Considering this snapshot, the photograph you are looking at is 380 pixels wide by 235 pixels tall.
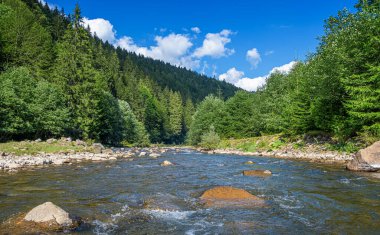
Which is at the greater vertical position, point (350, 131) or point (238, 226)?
point (350, 131)

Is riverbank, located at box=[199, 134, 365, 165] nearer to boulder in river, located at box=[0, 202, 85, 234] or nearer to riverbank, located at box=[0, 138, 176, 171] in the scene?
riverbank, located at box=[0, 138, 176, 171]

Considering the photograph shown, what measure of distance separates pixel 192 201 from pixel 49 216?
5.04 m

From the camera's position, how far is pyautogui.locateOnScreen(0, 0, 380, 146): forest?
90.6 ft

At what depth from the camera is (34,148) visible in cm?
2936

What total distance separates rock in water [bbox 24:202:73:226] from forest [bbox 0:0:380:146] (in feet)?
76.1

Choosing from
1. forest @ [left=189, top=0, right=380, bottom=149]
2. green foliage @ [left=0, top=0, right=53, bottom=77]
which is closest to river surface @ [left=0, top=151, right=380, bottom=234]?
forest @ [left=189, top=0, right=380, bottom=149]

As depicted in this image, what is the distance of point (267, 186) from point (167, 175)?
6.23m

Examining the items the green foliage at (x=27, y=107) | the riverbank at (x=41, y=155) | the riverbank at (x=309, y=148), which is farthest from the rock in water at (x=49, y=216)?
the green foliage at (x=27, y=107)

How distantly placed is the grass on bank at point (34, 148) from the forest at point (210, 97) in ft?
9.87

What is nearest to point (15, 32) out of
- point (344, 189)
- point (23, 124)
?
point (23, 124)

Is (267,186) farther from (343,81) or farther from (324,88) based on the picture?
(324,88)

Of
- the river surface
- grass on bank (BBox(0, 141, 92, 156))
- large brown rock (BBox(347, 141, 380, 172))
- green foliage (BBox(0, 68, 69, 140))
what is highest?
green foliage (BBox(0, 68, 69, 140))

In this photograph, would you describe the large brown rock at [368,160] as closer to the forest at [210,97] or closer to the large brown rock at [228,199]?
the forest at [210,97]

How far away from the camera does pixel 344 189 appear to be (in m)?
13.5
